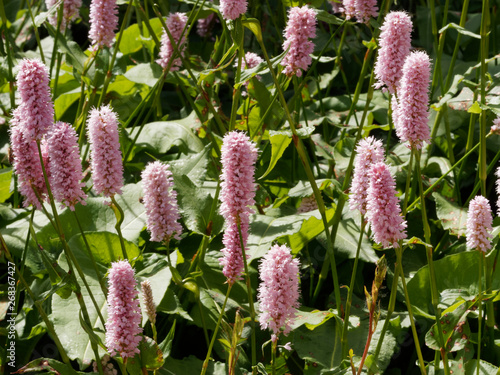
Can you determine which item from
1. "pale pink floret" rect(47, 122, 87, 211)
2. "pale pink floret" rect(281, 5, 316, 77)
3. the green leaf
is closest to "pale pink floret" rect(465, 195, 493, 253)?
the green leaf

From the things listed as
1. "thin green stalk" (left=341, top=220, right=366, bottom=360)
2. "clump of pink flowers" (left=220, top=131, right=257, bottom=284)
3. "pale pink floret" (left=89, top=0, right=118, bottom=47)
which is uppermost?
"pale pink floret" (left=89, top=0, right=118, bottom=47)

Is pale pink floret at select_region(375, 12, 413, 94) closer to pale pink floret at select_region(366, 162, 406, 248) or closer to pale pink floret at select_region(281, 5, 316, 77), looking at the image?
pale pink floret at select_region(281, 5, 316, 77)

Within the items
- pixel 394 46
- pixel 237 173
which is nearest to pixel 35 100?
pixel 237 173

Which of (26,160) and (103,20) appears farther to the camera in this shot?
(103,20)

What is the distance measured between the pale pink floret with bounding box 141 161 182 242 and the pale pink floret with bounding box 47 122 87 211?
15 cm

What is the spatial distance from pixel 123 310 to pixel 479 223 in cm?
75

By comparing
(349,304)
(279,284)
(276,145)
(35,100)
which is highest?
(35,100)

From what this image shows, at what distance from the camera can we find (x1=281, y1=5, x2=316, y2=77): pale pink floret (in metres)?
1.74

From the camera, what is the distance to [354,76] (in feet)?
10.5

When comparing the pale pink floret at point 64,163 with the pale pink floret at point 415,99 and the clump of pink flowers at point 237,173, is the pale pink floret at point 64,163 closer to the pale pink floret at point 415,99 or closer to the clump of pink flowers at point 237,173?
the clump of pink flowers at point 237,173

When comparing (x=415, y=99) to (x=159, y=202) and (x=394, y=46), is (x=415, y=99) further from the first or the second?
(x=159, y=202)

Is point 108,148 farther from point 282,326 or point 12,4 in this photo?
point 12,4

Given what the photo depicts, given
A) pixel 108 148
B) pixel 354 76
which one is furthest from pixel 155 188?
pixel 354 76

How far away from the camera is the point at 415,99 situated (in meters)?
1.39
